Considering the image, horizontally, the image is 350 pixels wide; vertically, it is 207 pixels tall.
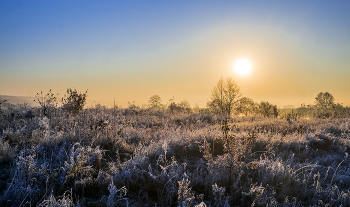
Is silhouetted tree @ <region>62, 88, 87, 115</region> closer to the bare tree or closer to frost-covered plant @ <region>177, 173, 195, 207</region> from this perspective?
frost-covered plant @ <region>177, 173, 195, 207</region>

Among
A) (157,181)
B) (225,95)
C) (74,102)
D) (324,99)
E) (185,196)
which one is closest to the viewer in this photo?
(185,196)

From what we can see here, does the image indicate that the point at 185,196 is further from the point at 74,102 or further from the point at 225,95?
the point at 225,95

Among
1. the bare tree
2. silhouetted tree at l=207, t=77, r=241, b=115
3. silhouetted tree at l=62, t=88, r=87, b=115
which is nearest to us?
silhouetted tree at l=62, t=88, r=87, b=115

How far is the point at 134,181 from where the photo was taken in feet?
12.0

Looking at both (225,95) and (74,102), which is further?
(225,95)

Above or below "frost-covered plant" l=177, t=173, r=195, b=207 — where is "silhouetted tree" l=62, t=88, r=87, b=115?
above

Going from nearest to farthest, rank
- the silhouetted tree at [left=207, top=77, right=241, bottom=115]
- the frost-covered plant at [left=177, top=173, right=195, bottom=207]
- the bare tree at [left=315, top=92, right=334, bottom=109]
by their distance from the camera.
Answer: the frost-covered plant at [left=177, top=173, right=195, bottom=207], the silhouetted tree at [left=207, top=77, right=241, bottom=115], the bare tree at [left=315, top=92, right=334, bottom=109]

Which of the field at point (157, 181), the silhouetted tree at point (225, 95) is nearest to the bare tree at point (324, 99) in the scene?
the silhouetted tree at point (225, 95)

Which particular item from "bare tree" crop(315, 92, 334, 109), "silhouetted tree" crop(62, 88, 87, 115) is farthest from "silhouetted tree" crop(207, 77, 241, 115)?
"bare tree" crop(315, 92, 334, 109)

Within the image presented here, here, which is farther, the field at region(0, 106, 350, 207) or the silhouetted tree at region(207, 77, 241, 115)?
the silhouetted tree at region(207, 77, 241, 115)

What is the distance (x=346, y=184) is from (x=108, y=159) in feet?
17.7

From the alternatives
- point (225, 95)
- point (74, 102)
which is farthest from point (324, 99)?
point (74, 102)

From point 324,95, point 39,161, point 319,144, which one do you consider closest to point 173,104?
point 319,144

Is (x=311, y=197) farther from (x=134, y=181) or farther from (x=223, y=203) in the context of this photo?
(x=134, y=181)
